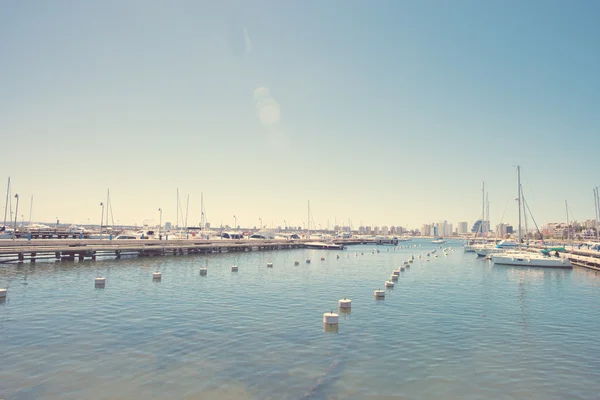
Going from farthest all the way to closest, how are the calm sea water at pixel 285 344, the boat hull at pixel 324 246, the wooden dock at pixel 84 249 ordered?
the boat hull at pixel 324 246 < the wooden dock at pixel 84 249 < the calm sea water at pixel 285 344

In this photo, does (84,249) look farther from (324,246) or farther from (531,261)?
(324,246)

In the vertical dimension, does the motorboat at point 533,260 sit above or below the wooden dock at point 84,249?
below

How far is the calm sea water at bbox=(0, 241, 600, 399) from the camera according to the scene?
1450 centimetres

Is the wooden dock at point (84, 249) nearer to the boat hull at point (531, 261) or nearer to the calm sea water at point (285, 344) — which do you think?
the calm sea water at point (285, 344)

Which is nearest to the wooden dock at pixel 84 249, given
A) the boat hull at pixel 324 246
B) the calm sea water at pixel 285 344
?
the calm sea water at pixel 285 344

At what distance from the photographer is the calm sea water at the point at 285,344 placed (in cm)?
1450

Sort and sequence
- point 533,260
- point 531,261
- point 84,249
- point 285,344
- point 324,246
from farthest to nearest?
point 324,246 → point 531,261 → point 533,260 → point 84,249 → point 285,344

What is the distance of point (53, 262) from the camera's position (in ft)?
186

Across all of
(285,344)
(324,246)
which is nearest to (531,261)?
(285,344)

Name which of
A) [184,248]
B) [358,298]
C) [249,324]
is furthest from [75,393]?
[184,248]

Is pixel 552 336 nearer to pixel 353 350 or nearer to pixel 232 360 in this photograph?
pixel 353 350

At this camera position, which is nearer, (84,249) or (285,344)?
(285,344)

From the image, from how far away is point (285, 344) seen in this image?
19.8 meters

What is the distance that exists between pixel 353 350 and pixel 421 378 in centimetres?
422
